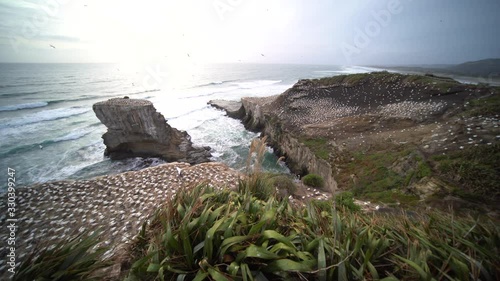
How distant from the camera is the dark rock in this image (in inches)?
1137

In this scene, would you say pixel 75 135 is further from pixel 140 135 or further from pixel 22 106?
pixel 22 106

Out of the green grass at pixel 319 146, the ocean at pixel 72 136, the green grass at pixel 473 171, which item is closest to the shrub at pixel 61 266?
the ocean at pixel 72 136

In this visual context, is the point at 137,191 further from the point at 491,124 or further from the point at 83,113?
the point at 83,113

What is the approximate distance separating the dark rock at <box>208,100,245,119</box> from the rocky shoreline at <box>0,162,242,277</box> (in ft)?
72.0

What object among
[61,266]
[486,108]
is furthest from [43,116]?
[486,108]

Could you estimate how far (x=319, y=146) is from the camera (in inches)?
494

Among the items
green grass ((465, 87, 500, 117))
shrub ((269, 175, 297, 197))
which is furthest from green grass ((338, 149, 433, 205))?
green grass ((465, 87, 500, 117))

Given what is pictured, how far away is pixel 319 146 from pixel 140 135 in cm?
1298

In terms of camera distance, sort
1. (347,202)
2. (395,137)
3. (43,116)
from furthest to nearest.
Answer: (43,116) < (395,137) < (347,202)

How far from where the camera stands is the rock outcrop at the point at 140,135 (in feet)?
46.4

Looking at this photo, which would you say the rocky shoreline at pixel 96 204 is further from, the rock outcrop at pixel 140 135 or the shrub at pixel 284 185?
the rock outcrop at pixel 140 135

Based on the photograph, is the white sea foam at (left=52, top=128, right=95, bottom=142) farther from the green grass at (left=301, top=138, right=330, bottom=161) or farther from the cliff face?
the green grass at (left=301, top=138, right=330, bottom=161)

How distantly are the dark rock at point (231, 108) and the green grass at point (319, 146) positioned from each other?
16.2m

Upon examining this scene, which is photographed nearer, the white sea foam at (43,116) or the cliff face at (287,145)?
the cliff face at (287,145)
